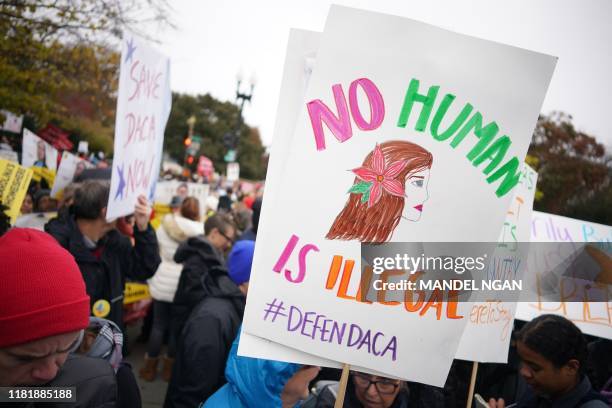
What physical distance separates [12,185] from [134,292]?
1.92m

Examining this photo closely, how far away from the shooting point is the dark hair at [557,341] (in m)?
1.89

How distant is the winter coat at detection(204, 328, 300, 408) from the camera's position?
4.97 ft

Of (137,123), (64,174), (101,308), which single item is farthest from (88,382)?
(64,174)

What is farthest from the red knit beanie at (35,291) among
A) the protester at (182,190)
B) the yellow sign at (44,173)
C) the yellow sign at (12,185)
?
the protester at (182,190)

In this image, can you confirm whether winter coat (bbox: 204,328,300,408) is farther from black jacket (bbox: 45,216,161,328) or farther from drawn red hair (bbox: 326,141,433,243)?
black jacket (bbox: 45,216,161,328)

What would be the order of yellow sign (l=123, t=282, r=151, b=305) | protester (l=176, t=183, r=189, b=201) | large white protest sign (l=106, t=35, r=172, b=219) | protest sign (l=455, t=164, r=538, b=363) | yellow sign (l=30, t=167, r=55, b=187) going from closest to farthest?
protest sign (l=455, t=164, r=538, b=363) < large white protest sign (l=106, t=35, r=172, b=219) < yellow sign (l=123, t=282, r=151, b=305) < yellow sign (l=30, t=167, r=55, b=187) < protester (l=176, t=183, r=189, b=201)

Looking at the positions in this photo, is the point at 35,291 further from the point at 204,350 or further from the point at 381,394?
the point at 381,394

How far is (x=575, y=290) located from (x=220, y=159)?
156 ft

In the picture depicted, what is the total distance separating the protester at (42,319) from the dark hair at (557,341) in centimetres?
186

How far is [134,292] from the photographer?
4.52 meters

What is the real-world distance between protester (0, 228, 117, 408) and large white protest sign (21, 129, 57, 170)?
19.2 feet

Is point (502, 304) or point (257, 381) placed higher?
point (502, 304)

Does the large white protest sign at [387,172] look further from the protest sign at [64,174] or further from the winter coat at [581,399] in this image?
the protest sign at [64,174]

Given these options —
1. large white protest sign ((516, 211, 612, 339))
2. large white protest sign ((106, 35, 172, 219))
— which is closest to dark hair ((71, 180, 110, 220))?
large white protest sign ((106, 35, 172, 219))
